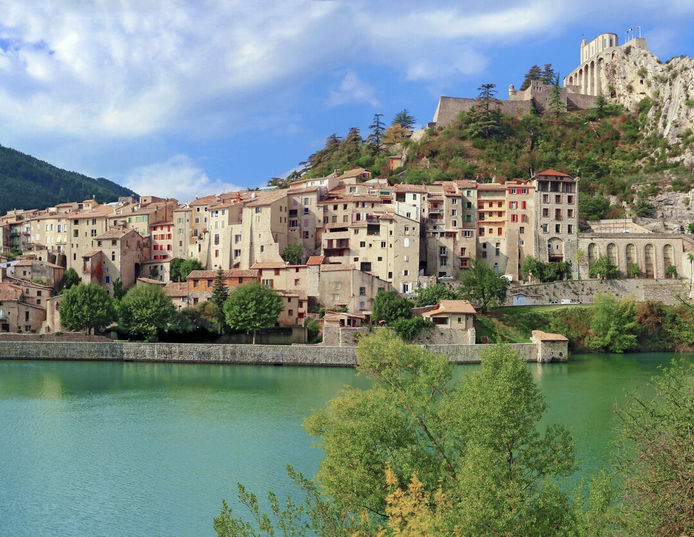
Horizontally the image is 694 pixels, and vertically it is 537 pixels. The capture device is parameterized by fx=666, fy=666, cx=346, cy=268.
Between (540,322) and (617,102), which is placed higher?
(617,102)

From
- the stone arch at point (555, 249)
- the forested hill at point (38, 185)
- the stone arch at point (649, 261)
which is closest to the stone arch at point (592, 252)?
the stone arch at point (555, 249)

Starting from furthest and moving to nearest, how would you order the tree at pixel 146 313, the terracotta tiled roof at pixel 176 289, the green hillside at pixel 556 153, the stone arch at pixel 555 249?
the green hillside at pixel 556 153
the stone arch at pixel 555 249
the terracotta tiled roof at pixel 176 289
the tree at pixel 146 313

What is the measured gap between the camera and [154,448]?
23.8 m

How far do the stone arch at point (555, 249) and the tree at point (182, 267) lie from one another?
98.5 ft

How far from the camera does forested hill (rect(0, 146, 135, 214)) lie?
103500 millimetres

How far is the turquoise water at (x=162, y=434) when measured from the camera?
1803cm

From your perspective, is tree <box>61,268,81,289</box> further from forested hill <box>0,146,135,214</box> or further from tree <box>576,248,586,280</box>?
forested hill <box>0,146,135,214</box>

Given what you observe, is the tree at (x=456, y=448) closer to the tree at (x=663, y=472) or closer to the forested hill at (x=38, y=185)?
the tree at (x=663, y=472)

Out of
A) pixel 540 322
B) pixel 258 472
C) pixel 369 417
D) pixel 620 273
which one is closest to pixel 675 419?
pixel 369 417

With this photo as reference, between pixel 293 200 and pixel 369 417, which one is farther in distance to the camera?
pixel 293 200

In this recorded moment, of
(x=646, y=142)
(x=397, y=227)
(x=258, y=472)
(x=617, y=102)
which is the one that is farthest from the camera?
(x=617, y=102)

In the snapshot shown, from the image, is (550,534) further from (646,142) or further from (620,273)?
(646,142)

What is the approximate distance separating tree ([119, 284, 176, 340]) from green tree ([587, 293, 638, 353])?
3009cm

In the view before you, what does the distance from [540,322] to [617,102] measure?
54606 millimetres
